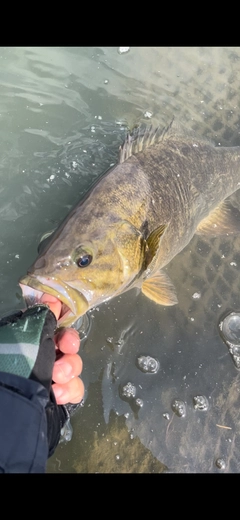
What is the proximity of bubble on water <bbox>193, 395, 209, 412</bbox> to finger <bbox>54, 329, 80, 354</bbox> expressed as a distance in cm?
136

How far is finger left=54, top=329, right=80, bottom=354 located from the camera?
217 centimetres

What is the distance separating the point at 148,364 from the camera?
3.11m

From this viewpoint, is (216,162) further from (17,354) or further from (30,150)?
(17,354)

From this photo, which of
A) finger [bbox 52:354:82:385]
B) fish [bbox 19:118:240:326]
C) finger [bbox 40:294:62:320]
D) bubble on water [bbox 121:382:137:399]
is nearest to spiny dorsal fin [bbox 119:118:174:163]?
fish [bbox 19:118:240:326]

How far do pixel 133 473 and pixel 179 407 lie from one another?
559 mm

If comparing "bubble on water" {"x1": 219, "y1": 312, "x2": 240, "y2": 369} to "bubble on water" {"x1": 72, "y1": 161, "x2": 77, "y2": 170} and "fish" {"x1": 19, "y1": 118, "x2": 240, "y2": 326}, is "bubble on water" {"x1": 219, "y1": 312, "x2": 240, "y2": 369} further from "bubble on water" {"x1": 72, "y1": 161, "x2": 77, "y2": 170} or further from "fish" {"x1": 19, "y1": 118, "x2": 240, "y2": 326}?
"bubble on water" {"x1": 72, "y1": 161, "x2": 77, "y2": 170}

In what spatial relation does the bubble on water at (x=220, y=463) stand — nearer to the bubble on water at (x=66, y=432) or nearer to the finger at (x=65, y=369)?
the bubble on water at (x=66, y=432)

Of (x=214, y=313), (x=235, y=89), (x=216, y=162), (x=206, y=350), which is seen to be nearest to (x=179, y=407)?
(x=206, y=350)

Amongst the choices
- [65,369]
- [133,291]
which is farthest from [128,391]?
[65,369]

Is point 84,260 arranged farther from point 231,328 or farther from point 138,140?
point 231,328

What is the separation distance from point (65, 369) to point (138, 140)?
1.68 metres

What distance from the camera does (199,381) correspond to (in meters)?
3.20

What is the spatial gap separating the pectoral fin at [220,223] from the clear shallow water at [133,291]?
0.45 ft

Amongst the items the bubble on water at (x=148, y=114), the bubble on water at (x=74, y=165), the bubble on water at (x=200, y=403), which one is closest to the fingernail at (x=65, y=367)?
the bubble on water at (x=200, y=403)
